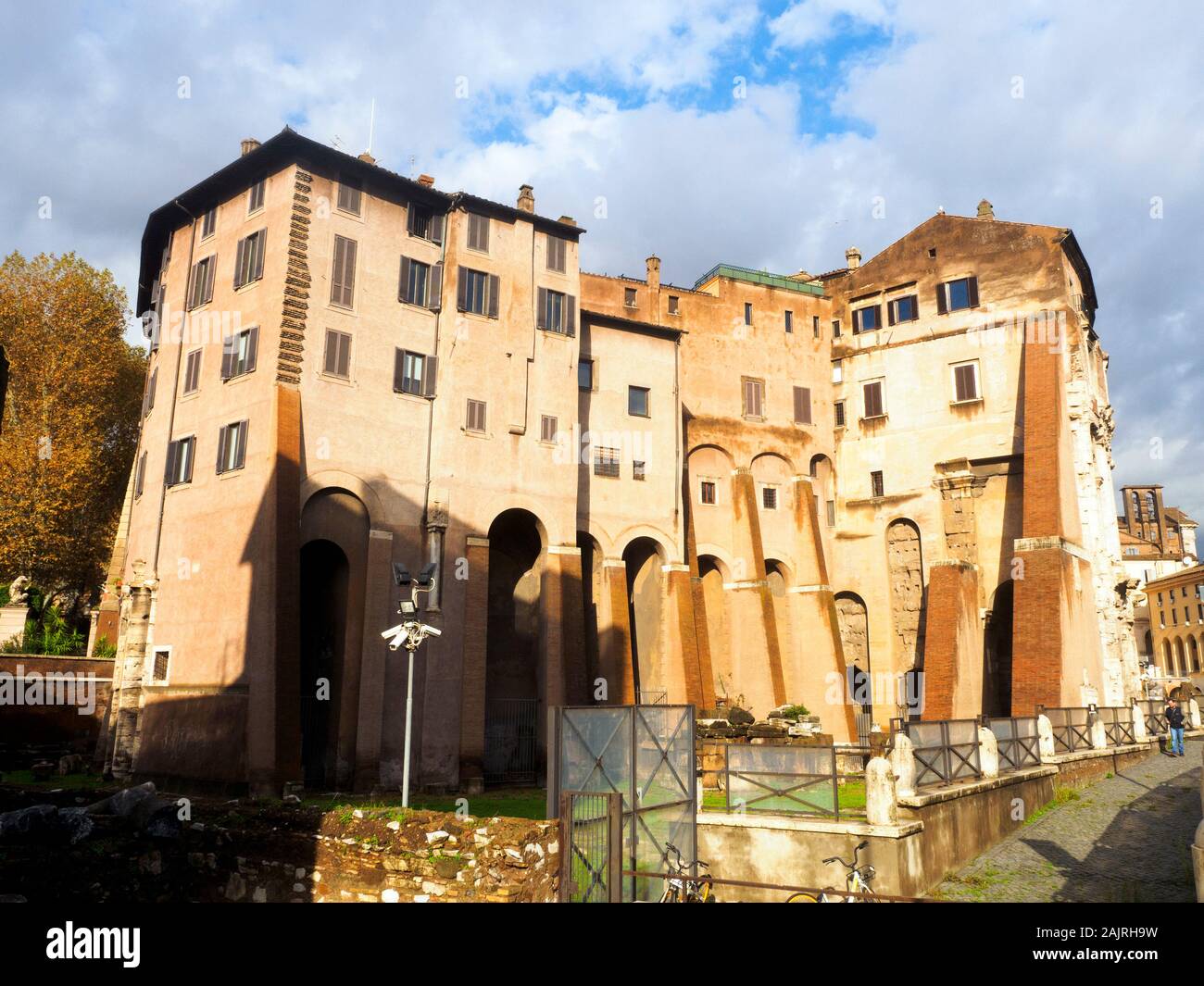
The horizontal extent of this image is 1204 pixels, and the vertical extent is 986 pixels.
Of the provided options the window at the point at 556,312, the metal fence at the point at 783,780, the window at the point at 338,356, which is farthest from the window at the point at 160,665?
the metal fence at the point at 783,780

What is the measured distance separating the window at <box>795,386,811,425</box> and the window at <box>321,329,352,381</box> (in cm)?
2085

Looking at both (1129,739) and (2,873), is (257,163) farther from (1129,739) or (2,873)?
(1129,739)

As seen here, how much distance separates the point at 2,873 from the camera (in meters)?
13.0

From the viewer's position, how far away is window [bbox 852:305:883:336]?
39.9 metres

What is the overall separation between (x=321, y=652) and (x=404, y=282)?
11485 millimetres

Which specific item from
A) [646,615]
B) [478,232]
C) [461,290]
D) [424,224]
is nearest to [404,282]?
[461,290]

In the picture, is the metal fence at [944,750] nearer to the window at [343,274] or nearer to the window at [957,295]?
the window at [343,274]

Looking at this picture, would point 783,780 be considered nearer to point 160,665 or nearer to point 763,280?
point 160,665

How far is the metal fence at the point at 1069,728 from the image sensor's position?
928 inches

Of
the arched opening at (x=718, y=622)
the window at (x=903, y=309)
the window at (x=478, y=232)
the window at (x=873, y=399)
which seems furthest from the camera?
the window at (x=873, y=399)

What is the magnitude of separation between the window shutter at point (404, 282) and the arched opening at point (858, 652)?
2222 cm

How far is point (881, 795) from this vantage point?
46.3ft
